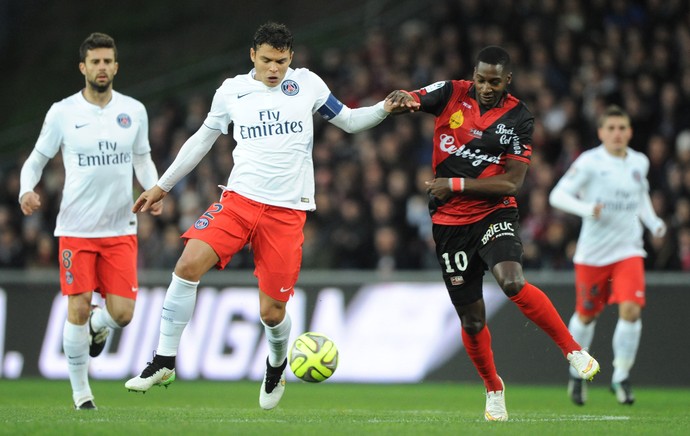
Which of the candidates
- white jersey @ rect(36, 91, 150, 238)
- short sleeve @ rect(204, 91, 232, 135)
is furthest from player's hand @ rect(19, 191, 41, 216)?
short sleeve @ rect(204, 91, 232, 135)

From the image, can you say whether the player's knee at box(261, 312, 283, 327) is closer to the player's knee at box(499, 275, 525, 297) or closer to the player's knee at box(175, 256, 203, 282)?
the player's knee at box(175, 256, 203, 282)

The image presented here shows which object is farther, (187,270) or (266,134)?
(266,134)

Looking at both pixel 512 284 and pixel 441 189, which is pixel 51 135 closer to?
pixel 441 189

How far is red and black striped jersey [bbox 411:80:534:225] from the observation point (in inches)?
333

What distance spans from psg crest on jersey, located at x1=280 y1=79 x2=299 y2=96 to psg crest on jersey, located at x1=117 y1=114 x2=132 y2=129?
1785 mm

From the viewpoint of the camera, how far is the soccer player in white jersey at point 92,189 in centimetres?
948

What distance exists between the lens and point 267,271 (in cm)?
852

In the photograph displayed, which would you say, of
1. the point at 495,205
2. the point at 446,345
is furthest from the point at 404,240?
the point at 495,205

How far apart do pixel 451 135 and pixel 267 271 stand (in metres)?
1.70

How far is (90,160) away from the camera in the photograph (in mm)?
9570

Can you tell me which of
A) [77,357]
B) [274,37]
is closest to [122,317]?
[77,357]

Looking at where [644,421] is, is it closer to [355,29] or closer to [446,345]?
[446,345]

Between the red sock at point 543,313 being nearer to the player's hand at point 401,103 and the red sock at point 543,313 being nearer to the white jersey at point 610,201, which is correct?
the player's hand at point 401,103

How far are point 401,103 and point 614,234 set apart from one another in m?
4.17
